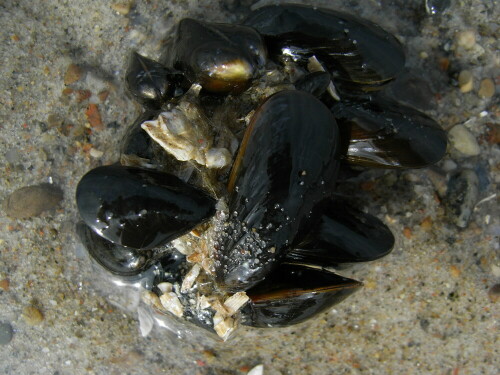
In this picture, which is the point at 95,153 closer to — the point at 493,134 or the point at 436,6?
the point at 436,6

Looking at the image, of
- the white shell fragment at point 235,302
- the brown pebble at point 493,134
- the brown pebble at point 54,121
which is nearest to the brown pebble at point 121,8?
the brown pebble at point 54,121

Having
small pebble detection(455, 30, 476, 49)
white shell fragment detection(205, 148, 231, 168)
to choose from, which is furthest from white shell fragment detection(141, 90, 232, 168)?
small pebble detection(455, 30, 476, 49)

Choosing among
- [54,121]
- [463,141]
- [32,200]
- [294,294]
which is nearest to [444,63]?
[463,141]

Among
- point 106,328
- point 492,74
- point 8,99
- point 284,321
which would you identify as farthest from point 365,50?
point 106,328

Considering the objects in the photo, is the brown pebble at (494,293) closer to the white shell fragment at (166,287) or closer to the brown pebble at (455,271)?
the brown pebble at (455,271)

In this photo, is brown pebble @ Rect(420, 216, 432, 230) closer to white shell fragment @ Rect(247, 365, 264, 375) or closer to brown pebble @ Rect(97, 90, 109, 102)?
white shell fragment @ Rect(247, 365, 264, 375)
